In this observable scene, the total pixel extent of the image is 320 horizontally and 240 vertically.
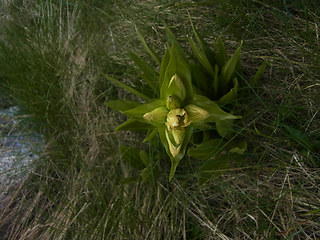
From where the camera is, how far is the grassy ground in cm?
127

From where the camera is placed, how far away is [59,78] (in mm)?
1862

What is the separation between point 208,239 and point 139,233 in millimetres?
276

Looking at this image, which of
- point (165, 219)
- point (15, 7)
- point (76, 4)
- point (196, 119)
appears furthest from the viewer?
point (15, 7)

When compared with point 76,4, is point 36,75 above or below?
below

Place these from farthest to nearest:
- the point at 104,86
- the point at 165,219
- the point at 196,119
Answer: the point at 104,86 < the point at 165,219 < the point at 196,119

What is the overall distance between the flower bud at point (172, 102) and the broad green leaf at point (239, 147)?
1.06 ft

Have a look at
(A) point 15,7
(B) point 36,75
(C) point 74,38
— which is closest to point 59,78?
(B) point 36,75

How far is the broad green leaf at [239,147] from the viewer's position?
1247 mm

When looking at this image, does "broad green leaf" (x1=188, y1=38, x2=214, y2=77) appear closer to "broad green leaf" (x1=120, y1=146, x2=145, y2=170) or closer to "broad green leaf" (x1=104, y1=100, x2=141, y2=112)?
"broad green leaf" (x1=104, y1=100, x2=141, y2=112)

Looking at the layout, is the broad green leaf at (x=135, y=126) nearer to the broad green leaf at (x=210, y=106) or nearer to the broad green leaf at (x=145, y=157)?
the broad green leaf at (x=210, y=106)

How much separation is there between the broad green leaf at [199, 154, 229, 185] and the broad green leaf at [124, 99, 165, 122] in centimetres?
37

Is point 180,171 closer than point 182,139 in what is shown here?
No

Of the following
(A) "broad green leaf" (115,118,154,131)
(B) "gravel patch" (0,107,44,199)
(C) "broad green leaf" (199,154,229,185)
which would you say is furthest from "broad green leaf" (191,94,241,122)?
(B) "gravel patch" (0,107,44,199)

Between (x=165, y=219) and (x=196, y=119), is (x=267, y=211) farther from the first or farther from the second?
(x=196, y=119)
